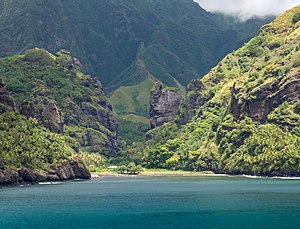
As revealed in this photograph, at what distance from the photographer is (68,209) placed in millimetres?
158875

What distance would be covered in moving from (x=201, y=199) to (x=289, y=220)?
58305mm

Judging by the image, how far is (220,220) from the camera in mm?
132250

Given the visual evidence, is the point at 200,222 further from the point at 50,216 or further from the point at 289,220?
the point at 50,216

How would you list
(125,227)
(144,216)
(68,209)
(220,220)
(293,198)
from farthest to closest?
(293,198) → (68,209) → (144,216) → (220,220) → (125,227)

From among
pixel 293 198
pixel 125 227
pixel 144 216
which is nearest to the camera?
pixel 125 227

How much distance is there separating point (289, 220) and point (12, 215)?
72.3 metres

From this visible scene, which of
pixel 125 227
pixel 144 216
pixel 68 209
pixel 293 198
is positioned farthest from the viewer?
pixel 293 198

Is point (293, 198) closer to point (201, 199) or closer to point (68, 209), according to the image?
point (201, 199)

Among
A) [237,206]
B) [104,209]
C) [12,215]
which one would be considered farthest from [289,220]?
[12,215]

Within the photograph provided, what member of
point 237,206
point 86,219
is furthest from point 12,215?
point 237,206

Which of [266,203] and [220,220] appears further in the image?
[266,203]

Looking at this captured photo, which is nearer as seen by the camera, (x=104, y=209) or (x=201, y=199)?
(x=104, y=209)

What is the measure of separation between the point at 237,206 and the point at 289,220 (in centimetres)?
3159

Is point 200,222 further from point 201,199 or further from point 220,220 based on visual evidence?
point 201,199
